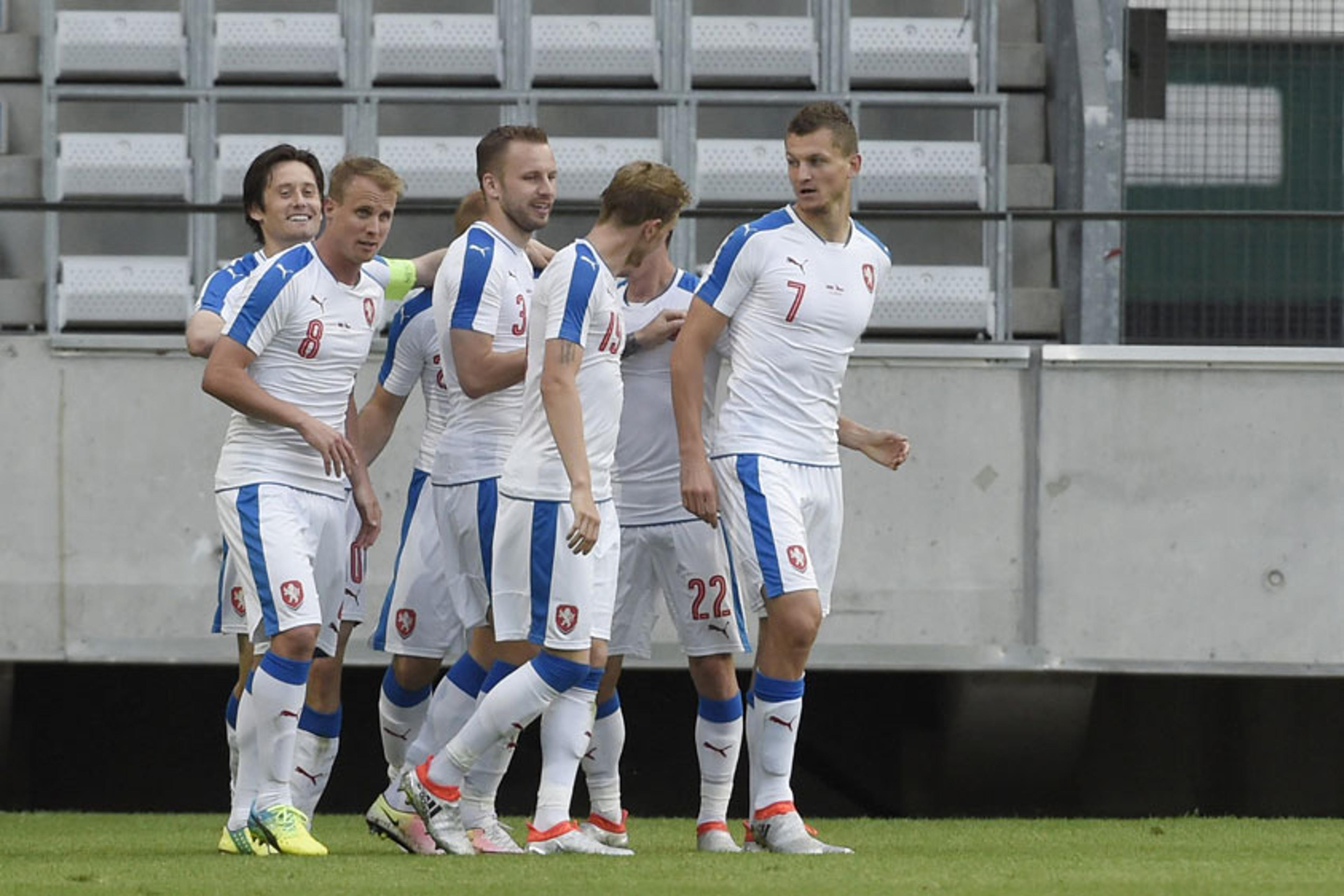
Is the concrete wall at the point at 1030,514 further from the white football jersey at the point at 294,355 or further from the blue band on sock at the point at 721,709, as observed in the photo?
the white football jersey at the point at 294,355

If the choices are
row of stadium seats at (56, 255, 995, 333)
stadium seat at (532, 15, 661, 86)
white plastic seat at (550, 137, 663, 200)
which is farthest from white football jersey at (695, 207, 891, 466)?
stadium seat at (532, 15, 661, 86)

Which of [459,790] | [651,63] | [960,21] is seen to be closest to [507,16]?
[651,63]

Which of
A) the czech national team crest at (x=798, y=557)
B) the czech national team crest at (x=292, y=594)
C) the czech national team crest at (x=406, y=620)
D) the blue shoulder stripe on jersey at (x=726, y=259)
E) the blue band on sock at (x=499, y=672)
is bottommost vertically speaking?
the blue band on sock at (x=499, y=672)

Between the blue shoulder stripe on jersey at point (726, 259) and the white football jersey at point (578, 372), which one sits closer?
the white football jersey at point (578, 372)

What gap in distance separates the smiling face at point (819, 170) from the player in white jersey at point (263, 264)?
124 centimetres

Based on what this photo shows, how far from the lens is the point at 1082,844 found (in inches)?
274

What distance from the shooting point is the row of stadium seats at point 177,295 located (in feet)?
31.1

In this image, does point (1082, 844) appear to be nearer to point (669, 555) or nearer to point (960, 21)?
point (669, 555)

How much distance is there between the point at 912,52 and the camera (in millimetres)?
11078

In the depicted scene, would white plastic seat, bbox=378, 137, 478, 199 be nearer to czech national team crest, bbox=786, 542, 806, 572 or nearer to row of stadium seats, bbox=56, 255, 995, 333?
row of stadium seats, bbox=56, 255, 995, 333

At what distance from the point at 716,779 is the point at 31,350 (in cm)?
380

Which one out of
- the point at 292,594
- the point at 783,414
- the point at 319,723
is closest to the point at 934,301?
the point at 783,414

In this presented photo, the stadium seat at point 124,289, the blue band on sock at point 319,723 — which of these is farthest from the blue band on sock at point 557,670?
the stadium seat at point 124,289

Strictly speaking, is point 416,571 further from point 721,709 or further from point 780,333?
point 780,333
